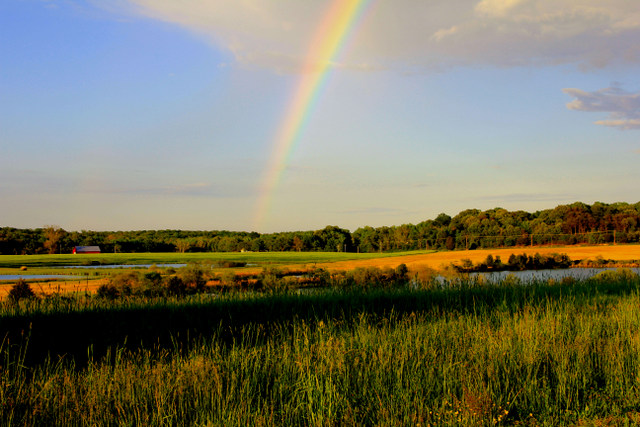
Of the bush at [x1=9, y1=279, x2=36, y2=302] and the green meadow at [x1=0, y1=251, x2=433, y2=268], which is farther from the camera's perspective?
the green meadow at [x1=0, y1=251, x2=433, y2=268]

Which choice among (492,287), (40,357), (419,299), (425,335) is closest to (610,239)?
(492,287)

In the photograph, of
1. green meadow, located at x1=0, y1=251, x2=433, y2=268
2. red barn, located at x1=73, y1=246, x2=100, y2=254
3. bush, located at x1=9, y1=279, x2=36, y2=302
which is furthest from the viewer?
red barn, located at x1=73, y1=246, x2=100, y2=254

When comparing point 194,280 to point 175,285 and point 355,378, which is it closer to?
point 175,285

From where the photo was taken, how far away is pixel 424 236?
271ft

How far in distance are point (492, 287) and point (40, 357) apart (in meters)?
11.7

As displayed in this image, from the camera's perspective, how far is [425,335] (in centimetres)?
803

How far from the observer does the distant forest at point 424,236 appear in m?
54.4

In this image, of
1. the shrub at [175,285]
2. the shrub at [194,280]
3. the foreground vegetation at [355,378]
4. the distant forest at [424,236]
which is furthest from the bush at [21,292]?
the distant forest at [424,236]

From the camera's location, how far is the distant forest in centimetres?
5444

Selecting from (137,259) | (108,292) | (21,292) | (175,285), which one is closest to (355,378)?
(108,292)

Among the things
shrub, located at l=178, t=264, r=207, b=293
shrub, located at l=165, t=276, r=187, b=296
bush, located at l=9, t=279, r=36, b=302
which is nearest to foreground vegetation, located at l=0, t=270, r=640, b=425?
bush, located at l=9, t=279, r=36, b=302

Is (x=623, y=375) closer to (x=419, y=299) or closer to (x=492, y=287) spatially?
(x=419, y=299)

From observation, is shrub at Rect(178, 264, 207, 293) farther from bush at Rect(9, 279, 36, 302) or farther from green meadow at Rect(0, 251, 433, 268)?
green meadow at Rect(0, 251, 433, 268)

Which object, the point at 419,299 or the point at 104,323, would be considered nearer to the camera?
the point at 104,323
